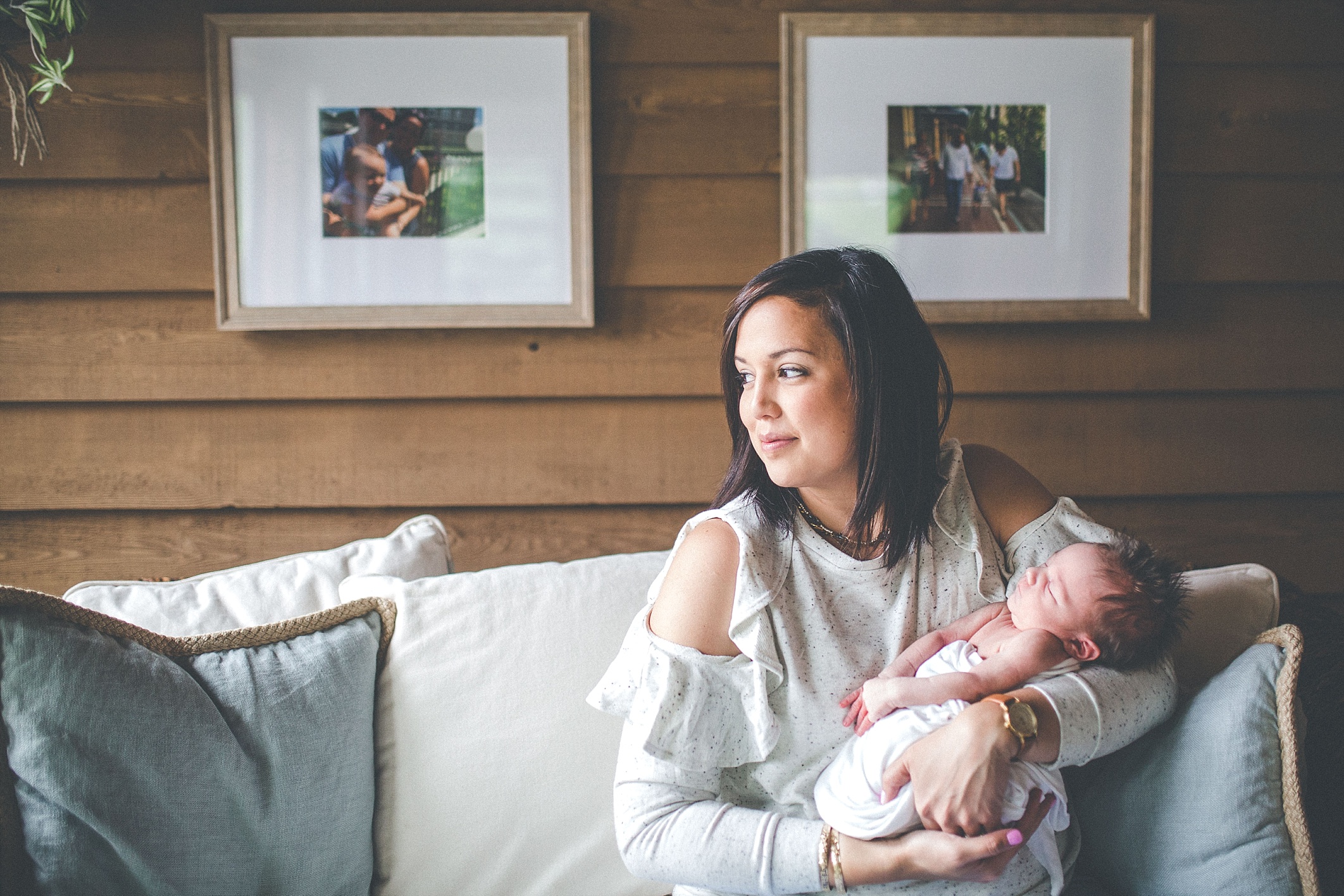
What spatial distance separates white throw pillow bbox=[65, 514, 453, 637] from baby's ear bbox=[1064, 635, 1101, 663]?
1.01 meters

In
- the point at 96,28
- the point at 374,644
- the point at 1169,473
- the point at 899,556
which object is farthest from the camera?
the point at 1169,473

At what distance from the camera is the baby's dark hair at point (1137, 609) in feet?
3.43

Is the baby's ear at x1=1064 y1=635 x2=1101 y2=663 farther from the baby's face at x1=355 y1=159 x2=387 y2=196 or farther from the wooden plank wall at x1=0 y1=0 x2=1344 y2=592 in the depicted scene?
the baby's face at x1=355 y1=159 x2=387 y2=196

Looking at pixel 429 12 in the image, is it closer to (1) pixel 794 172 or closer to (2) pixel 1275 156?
(1) pixel 794 172

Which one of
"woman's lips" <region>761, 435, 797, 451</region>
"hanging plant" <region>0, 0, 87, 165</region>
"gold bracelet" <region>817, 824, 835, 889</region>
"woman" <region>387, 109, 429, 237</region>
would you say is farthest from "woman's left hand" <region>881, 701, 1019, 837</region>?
"hanging plant" <region>0, 0, 87, 165</region>

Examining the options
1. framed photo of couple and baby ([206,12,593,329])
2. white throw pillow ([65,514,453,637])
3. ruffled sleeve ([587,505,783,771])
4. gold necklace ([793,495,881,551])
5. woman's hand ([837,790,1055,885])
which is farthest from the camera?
framed photo of couple and baby ([206,12,593,329])

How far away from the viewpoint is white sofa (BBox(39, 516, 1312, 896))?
1238mm

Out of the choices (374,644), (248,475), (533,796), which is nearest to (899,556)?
(533,796)

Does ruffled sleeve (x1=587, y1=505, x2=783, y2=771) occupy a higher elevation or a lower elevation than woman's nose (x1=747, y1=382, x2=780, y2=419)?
lower

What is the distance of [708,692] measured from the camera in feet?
3.51

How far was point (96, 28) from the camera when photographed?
1.64 meters

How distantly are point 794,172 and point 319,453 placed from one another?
1.09 meters

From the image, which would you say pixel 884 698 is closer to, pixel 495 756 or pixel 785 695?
pixel 785 695

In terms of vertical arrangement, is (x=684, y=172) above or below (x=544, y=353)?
above
